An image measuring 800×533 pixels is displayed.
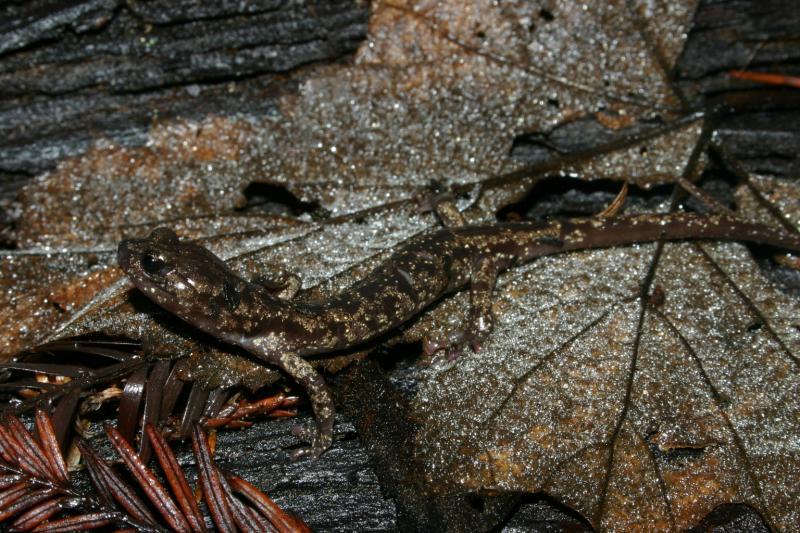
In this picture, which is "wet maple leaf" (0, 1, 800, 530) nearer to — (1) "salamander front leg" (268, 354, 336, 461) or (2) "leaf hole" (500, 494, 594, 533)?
(2) "leaf hole" (500, 494, 594, 533)

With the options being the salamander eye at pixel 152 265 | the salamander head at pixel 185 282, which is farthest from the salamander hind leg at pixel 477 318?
the salamander eye at pixel 152 265

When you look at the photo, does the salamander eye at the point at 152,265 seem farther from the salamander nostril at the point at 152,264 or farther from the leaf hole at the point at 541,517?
the leaf hole at the point at 541,517

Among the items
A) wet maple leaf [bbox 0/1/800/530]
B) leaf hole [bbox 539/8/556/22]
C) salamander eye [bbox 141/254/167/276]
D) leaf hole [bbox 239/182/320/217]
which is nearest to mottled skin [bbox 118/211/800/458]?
salamander eye [bbox 141/254/167/276]

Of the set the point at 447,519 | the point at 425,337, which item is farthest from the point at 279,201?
the point at 447,519

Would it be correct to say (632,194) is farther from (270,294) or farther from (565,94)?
(270,294)

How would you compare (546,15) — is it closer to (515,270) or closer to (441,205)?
(441,205)

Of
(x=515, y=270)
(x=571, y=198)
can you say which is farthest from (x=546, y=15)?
(x=515, y=270)
